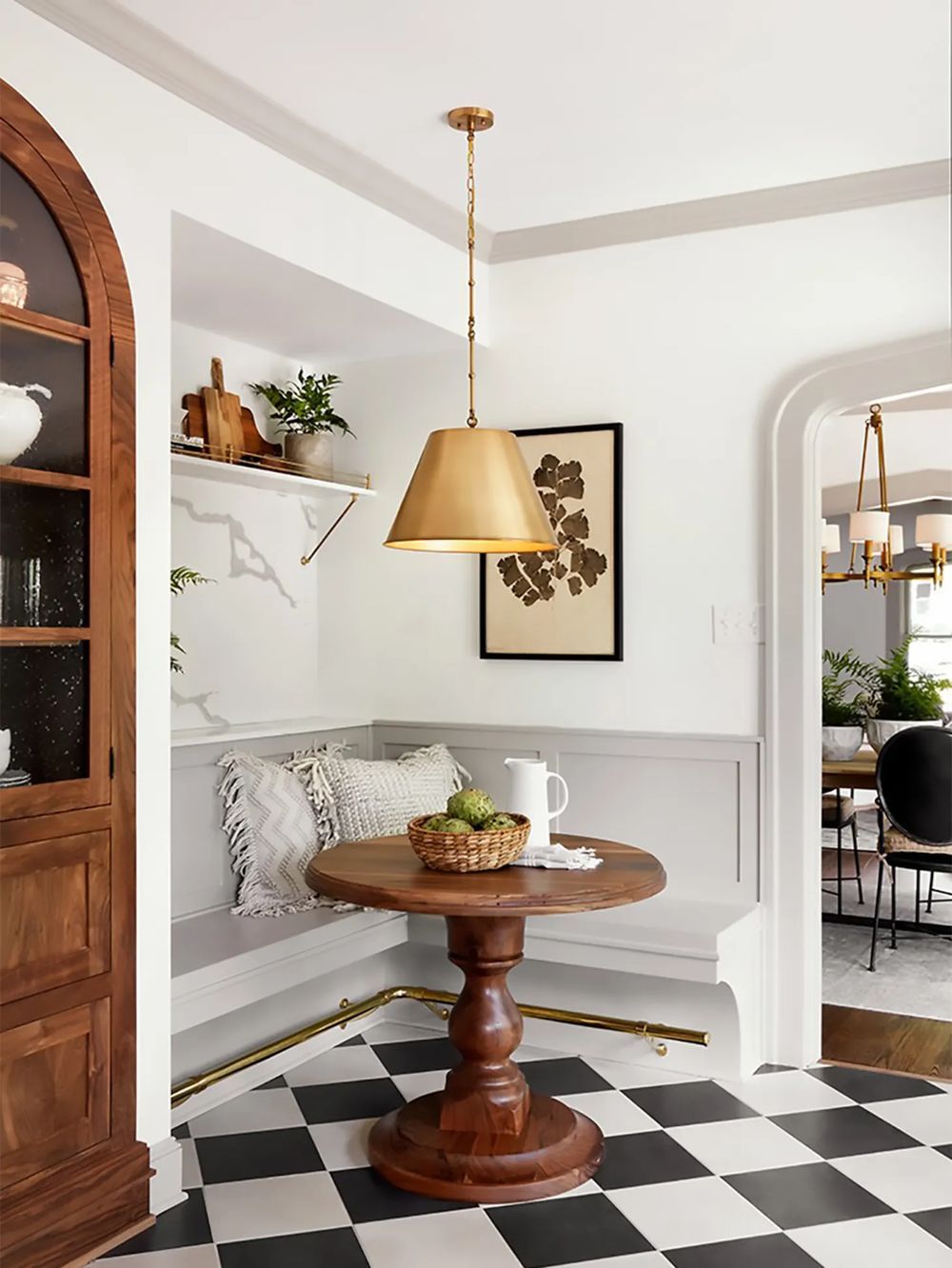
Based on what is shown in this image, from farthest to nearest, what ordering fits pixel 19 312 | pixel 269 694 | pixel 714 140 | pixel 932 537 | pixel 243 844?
1. pixel 932 537
2. pixel 269 694
3. pixel 243 844
4. pixel 714 140
5. pixel 19 312

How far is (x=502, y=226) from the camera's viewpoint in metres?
4.09

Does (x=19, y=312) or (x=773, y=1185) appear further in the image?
(x=773, y=1185)

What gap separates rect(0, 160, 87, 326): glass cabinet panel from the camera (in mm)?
2439

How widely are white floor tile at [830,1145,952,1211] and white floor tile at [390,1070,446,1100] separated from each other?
1124mm

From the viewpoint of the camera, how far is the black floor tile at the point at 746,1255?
2.53 m

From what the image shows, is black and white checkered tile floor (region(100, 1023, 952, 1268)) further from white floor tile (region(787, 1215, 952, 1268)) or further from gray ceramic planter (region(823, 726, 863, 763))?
gray ceramic planter (region(823, 726, 863, 763))

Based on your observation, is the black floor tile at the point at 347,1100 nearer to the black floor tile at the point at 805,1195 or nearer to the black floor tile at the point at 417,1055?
the black floor tile at the point at 417,1055

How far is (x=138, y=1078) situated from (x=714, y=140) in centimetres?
284

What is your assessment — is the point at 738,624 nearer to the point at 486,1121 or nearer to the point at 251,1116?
the point at 486,1121

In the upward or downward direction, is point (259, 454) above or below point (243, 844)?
above

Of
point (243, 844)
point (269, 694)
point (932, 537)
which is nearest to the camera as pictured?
point (243, 844)

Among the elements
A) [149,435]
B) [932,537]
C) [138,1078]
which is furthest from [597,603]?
[932,537]

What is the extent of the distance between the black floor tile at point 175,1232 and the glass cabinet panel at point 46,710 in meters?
1.02

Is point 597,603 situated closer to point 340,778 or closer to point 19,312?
point 340,778
